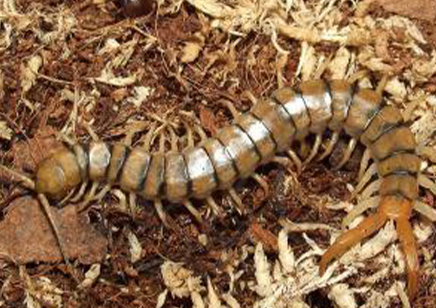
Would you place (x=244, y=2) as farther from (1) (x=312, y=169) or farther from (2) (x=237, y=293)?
(2) (x=237, y=293)

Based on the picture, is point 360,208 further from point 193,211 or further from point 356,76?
point 193,211

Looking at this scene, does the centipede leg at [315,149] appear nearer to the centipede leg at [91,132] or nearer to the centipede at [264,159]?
the centipede at [264,159]

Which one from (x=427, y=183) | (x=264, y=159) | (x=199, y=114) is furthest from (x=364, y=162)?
(x=199, y=114)

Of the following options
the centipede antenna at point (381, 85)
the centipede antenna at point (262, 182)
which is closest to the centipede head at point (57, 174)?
the centipede antenna at point (262, 182)

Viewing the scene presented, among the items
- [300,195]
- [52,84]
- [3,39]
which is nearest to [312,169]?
[300,195]

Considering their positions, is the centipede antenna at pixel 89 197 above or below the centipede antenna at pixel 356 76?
below

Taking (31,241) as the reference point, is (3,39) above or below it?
above

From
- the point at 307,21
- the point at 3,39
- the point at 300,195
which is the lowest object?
the point at 300,195
